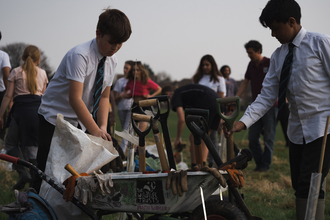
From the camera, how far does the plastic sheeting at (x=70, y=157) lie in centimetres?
211

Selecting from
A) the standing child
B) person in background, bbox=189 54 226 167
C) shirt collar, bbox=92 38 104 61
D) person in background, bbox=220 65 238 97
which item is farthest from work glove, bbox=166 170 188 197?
person in background, bbox=220 65 238 97

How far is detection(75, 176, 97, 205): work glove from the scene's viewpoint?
1.89m

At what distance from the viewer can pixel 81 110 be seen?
2283mm

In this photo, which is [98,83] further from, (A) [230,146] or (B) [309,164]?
(B) [309,164]

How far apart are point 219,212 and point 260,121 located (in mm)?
3865

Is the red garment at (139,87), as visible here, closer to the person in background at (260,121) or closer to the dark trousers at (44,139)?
the person in background at (260,121)

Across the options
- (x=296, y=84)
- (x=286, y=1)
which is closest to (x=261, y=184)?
(x=296, y=84)

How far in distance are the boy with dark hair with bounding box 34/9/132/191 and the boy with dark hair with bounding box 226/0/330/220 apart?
0.96 m

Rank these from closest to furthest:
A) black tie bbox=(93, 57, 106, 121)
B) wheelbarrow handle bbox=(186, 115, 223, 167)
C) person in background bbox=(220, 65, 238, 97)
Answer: wheelbarrow handle bbox=(186, 115, 223, 167)
black tie bbox=(93, 57, 106, 121)
person in background bbox=(220, 65, 238, 97)

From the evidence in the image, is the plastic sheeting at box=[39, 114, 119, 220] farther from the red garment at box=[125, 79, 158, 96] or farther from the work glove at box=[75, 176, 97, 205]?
the red garment at box=[125, 79, 158, 96]

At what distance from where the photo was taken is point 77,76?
2330 mm

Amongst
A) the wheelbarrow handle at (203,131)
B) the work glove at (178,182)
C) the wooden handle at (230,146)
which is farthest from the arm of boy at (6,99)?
the work glove at (178,182)

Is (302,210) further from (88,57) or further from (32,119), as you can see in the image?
(32,119)

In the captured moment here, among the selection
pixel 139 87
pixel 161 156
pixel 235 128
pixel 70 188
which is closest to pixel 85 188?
pixel 70 188
